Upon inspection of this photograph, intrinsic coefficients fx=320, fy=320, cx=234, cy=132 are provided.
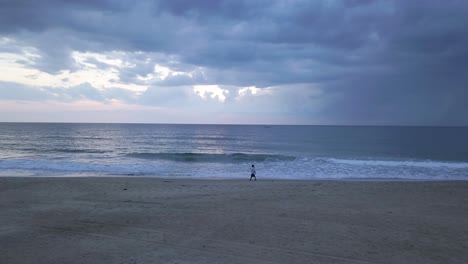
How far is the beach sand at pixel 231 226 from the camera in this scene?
736 centimetres

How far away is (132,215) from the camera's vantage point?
427 inches

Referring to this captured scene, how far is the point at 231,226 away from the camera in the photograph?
9.52 metres

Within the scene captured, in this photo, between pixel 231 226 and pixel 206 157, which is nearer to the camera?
pixel 231 226

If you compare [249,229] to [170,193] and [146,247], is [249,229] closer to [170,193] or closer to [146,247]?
[146,247]

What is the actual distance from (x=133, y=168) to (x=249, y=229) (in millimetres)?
21244

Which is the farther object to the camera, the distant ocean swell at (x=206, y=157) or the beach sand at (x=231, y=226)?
the distant ocean swell at (x=206, y=157)

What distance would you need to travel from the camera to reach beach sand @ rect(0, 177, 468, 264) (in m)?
7.36

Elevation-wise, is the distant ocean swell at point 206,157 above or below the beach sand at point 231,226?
below

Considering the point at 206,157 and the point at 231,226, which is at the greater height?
the point at 231,226

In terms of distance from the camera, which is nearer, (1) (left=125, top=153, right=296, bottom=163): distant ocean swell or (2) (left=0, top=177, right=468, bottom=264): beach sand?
(2) (left=0, top=177, right=468, bottom=264): beach sand

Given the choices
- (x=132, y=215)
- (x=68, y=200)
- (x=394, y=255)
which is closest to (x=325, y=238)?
(x=394, y=255)

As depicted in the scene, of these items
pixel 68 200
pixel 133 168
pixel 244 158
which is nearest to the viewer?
pixel 68 200

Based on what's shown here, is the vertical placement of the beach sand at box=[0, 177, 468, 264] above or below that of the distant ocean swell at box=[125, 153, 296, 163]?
above

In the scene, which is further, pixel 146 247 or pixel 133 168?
pixel 133 168
